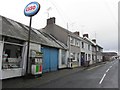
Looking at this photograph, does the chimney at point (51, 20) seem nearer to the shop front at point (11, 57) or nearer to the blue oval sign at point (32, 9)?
the blue oval sign at point (32, 9)

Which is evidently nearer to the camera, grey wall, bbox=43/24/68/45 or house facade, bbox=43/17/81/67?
house facade, bbox=43/17/81/67

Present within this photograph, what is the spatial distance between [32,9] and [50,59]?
282 inches

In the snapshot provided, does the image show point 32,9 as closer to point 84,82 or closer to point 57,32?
point 84,82

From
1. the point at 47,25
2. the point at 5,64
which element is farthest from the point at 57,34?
the point at 5,64

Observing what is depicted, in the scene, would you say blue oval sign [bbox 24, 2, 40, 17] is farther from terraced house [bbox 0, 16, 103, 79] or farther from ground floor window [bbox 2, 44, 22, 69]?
ground floor window [bbox 2, 44, 22, 69]

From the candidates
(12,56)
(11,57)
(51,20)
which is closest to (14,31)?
(12,56)

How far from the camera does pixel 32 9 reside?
39.6ft

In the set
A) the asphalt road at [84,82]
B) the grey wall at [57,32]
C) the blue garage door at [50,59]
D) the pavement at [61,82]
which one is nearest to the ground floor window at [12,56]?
the pavement at [61,82]

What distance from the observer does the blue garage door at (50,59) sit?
53.0 ft

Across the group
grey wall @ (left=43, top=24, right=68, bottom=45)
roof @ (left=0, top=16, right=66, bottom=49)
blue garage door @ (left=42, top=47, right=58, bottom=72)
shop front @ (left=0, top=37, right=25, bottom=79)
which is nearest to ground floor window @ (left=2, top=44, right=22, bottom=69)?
shop front @ (left=0, top=37, right=25, bottom=79)

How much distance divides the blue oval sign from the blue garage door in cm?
502

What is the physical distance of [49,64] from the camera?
1706 centimetres

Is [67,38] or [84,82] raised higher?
[67,38]

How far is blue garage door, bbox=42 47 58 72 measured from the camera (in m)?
16.2
